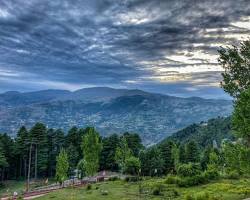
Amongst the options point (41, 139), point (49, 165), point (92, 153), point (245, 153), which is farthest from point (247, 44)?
point (49, 165)

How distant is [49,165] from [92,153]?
40.6 meters

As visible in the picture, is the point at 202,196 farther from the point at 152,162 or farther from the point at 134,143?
the point at 134,143

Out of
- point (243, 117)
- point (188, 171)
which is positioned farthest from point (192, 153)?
point (243, 117)

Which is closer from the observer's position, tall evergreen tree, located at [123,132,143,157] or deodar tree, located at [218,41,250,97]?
deodar tree, located at [218,41,250,97]

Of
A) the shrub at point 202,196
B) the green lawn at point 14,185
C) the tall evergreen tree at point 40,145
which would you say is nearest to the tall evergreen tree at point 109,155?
the tall evergreen tree at point 40,145

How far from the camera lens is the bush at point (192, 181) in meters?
58.9

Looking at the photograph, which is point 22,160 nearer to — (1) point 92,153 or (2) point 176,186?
(1) point 92,153

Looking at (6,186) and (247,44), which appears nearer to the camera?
(247,44)

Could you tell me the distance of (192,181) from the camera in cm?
5972

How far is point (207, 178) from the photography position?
6294cm

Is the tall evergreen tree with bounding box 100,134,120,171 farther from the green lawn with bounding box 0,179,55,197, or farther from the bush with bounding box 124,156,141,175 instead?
the green lawn with bounding box 0,179,55,197

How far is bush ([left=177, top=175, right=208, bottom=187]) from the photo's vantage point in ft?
193

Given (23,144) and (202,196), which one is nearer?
(202,196)

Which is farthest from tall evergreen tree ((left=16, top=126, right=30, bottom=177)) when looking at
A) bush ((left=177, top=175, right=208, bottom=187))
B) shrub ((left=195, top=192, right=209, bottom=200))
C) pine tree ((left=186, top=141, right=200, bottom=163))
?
shrub ((left=195, top=192, right=209, bottom=200))
